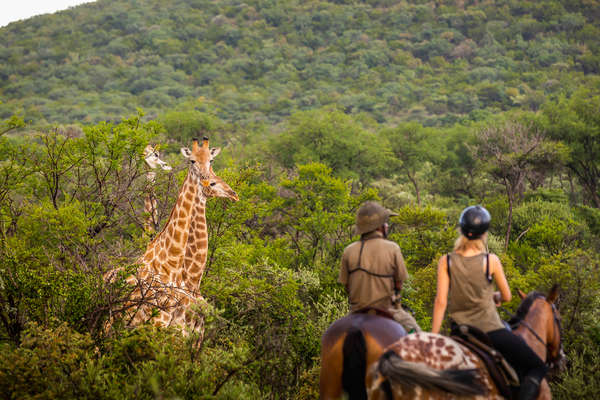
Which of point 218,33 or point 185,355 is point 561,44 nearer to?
point 218,33

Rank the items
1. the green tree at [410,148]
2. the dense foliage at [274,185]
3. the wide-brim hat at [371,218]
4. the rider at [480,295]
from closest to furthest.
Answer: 1. the rider at [480,295]
2. the wide-brim hat at [371,218]
3. the dense foliage at [274,185]
4. the green tree at [410,148]

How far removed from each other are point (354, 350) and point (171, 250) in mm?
4593

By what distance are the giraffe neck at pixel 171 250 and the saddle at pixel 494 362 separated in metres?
5.42

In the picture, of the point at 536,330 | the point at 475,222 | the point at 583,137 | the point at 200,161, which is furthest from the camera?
the point at 583,137

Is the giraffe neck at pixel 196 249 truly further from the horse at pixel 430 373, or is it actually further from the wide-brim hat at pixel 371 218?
the horse at pixel 430 373

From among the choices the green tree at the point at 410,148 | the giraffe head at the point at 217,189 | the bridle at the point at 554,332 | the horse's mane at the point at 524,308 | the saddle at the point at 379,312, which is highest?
the giraffe head at the point at 217,189

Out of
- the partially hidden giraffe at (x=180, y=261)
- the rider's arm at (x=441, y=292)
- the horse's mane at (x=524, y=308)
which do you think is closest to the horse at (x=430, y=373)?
the rider's arm at (x=441, y=292)

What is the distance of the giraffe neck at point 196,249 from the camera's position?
9500 millimetres

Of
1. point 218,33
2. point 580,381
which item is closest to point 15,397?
point 580,381

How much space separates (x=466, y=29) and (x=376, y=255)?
155m

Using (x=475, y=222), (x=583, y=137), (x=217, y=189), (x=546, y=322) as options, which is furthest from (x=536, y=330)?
(x=583, y=137)

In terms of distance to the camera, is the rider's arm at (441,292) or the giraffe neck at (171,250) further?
the giraffe neck at (171,250)

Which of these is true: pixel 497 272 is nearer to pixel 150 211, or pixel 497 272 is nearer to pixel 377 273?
pixel 377 273

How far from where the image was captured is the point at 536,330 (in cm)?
604
